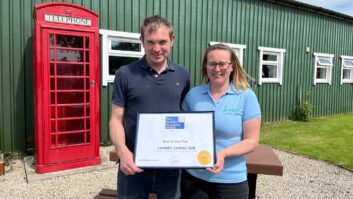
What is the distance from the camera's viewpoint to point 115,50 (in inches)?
286

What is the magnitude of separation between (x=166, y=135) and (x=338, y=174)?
486cm

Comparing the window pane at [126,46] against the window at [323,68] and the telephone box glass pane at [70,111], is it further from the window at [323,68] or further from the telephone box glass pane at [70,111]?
the window at [323,68]

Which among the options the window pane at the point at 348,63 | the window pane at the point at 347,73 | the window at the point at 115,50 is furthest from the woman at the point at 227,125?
the window pane at the point at 347,73

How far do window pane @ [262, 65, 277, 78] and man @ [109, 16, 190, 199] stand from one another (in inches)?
371

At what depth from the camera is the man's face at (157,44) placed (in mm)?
2152

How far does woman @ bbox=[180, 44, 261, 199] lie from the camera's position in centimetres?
214

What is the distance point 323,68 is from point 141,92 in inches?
527

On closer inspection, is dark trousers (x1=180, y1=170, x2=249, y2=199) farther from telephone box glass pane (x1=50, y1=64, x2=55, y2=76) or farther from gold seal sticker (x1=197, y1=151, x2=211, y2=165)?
telephone box glass pane (x1=50, y1=64, x2=55, y2=76)

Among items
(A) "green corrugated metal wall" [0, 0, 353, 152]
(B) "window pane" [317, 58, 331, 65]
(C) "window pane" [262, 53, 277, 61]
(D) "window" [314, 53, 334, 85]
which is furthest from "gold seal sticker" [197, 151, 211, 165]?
(B) "window pane" [317, 58, 331, 65]

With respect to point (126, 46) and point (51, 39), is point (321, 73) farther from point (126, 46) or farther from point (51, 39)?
point (51, 39)

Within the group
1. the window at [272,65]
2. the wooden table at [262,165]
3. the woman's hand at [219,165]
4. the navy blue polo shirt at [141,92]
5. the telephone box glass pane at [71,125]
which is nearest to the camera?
the woman's hand at [219,165]

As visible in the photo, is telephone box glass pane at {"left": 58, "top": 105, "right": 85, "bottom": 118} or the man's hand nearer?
the man's hand

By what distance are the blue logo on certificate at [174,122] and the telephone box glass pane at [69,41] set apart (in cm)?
378

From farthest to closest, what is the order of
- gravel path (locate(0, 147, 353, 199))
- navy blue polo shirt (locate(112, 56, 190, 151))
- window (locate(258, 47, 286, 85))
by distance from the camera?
window (locate(258, 47, 286, 85)) < gravel path (locate(0, 147, 353, 199)) < navy blue polo shirt (locate(112, 56, 190, 151))
